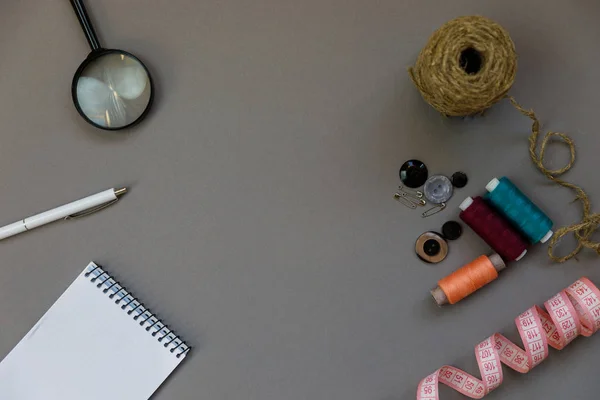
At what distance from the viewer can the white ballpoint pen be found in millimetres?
1374

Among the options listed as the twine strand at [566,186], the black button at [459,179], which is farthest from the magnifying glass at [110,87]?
the twine strand at [566,186]

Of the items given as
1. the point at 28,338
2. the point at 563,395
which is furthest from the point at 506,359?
the point at 28,338

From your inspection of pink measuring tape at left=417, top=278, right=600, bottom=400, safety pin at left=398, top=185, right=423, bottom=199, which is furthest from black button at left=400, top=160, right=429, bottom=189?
pink measuring tape at left=417, top=278, right=600, bottom=400

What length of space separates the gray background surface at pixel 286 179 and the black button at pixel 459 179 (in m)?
0.02

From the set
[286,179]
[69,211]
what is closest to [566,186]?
[286,179]

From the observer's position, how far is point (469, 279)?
49.9 inches

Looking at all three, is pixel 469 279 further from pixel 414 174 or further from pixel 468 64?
pixel 468 64

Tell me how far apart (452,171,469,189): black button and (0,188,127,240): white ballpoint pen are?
740 millimetres

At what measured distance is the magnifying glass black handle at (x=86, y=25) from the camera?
4.51 ft

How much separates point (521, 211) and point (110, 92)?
37.1 inches

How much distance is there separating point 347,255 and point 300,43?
0.50m

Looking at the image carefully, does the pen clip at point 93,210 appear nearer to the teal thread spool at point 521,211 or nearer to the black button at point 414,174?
the black button at point 414,174

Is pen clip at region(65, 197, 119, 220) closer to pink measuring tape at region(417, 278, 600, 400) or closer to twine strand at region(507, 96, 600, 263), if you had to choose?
pink measuring tape at region(417, 278, 600, 400)

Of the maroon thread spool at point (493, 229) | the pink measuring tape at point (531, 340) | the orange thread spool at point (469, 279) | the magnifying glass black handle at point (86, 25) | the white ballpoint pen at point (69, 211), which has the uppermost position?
the magnifying glass black handle at point (86, 25)
